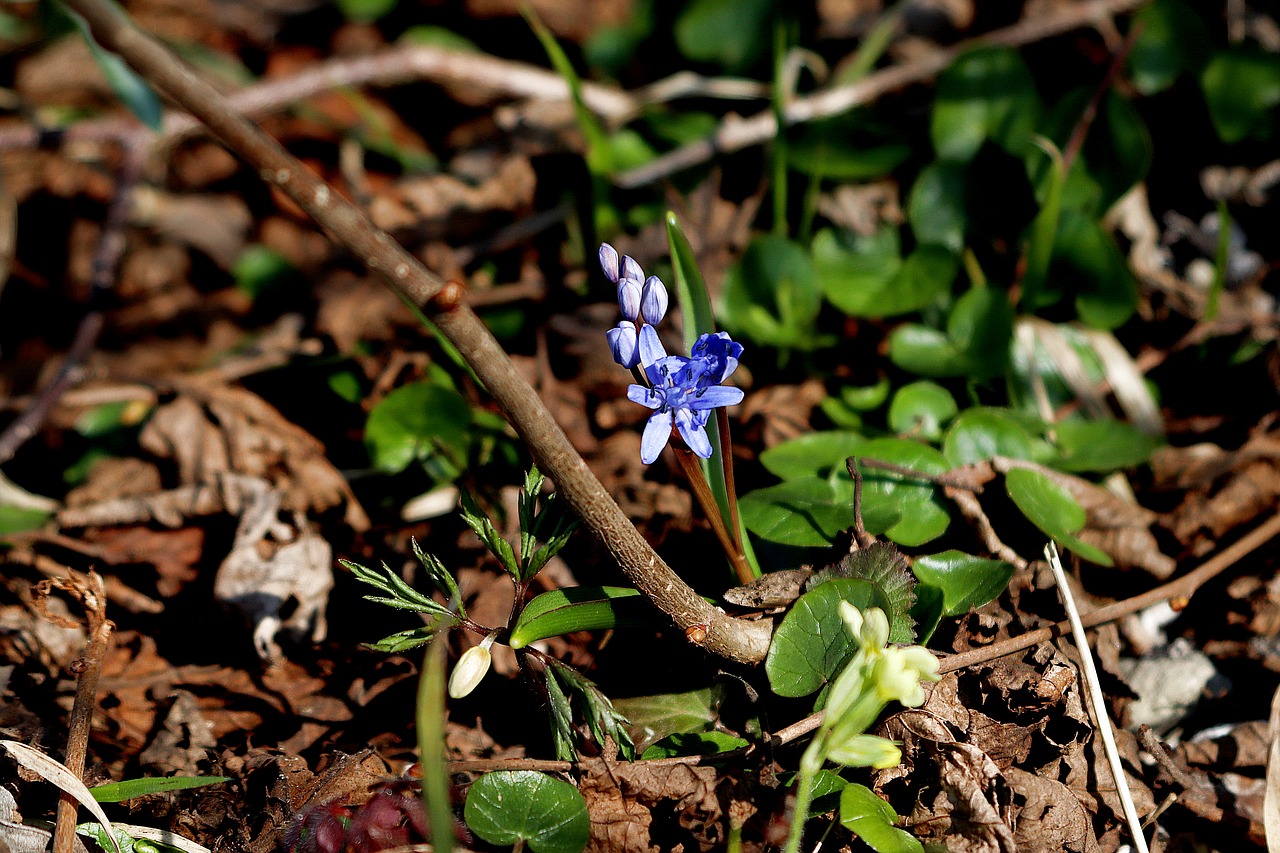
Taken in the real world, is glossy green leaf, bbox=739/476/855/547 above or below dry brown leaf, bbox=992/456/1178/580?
above

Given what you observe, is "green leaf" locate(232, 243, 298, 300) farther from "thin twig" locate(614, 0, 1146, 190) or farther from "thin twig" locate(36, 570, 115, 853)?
"thin twig" locate(36, 570, 115, 853)

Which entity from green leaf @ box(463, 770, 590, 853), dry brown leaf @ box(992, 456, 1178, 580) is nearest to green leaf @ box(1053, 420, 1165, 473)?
dry brown leaf @ box(992, 456, 1178, 580)

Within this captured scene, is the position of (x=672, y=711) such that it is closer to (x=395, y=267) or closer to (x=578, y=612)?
(x=578, y=612)

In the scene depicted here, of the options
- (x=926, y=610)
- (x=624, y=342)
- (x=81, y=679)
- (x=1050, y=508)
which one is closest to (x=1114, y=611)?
(x=1050, y=508)

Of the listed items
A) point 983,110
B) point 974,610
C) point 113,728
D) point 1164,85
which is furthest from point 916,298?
point 113,728

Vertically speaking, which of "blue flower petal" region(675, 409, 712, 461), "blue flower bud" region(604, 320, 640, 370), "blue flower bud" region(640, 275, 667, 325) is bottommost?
"blue flower petal" region(675, 409, 712, 461)

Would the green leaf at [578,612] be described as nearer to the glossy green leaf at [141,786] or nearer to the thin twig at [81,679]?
the glossy green leaf at [141,786]
